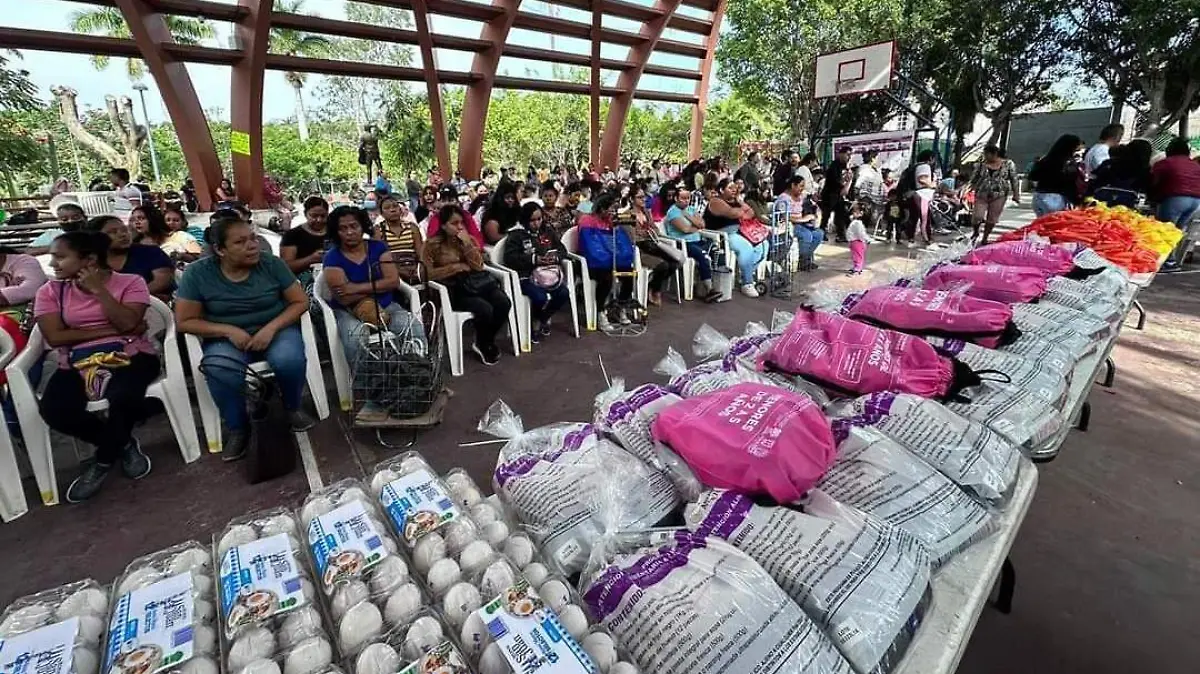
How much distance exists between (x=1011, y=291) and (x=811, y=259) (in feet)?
14.7

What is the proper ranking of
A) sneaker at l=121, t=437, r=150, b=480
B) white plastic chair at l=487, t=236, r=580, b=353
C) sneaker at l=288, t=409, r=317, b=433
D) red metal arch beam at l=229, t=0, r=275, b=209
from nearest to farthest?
sneaker at l=121, t=437, r=150, b=480 < sneaker at l=288, t=409, r=317, b=433 < white plastic chair at l=487, t=236, r=580, b=353 < red metal arch beam at l=229, t=0, r=275, b=209

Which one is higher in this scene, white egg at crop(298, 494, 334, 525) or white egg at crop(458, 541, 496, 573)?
white egg at crop(298, 494, 334, 525)

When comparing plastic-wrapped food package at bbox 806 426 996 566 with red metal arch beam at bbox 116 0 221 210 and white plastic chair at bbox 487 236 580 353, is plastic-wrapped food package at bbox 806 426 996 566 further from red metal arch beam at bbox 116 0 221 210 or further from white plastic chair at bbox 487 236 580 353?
red metal arch beam at bbox 116 0 221 210

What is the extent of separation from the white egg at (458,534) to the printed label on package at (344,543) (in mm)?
119

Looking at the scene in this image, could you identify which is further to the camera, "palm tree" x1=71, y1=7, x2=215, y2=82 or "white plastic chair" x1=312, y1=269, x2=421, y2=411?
"palm tree" x1=71, y1=7, x2=215, y2=82

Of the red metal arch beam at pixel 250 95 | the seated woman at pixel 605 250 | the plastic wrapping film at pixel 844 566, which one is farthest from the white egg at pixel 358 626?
the red metal arch beam at pixel 250 95

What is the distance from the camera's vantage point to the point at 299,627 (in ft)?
3.03

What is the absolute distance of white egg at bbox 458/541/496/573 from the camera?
1058mm

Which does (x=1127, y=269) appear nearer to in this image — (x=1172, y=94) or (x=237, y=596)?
(x=237, y=596)

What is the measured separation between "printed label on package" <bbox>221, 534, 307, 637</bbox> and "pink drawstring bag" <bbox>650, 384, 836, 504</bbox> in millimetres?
859

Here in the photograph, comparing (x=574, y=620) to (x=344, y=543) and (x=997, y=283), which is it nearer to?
(x=344, y=543)

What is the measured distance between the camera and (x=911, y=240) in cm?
846

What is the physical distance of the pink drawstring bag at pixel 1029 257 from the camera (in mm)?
2896

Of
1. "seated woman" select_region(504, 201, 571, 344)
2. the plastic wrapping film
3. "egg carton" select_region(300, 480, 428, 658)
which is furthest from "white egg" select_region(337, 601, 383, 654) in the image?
"seated woman" select_region(504, 201, 571, 344)
